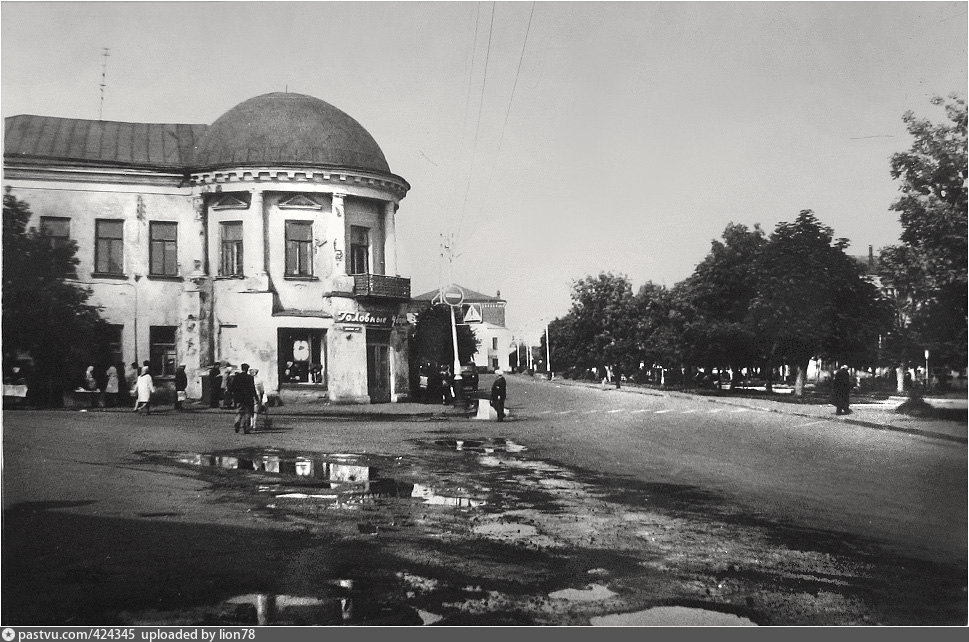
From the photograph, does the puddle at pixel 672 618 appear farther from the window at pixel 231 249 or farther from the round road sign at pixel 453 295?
the window at pixel 231 249

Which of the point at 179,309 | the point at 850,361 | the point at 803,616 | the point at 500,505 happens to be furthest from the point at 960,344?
the point at 179,309

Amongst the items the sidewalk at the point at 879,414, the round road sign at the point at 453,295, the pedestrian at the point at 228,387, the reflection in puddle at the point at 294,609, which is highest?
the round road sign at the point at 453,295

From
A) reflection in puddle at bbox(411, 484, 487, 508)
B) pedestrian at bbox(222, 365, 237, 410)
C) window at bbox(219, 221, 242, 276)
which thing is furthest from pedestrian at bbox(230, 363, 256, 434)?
reflection in puddle at bbox(411, 484, 487, 508)

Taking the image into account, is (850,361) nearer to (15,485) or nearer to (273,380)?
(273,380)

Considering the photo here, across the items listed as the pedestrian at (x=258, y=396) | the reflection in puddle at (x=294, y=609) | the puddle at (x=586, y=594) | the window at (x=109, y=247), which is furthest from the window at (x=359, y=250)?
the puddle at (x=586, y=594)

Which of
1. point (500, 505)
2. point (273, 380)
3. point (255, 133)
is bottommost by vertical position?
point (500, 505)

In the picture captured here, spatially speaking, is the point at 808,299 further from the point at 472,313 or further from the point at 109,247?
the point at 109,247
